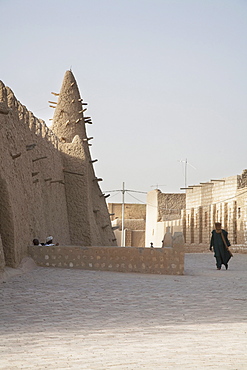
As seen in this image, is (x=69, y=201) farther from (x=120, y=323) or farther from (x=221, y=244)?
(x=120, y=323)

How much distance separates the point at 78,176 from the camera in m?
22.4

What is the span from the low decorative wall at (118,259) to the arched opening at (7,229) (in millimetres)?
1255

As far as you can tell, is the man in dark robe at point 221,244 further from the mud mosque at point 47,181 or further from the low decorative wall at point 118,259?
the mud mosque at point 47,181

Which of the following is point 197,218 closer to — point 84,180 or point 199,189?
point 199,189

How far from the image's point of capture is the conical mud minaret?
22.1 m

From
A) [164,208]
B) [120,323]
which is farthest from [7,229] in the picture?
[164,208]

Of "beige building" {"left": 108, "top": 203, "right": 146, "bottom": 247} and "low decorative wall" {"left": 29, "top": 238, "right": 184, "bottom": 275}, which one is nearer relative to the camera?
"low decorative wall" {"left": 29, "top": 238, "right": 184, "bottom": 275}

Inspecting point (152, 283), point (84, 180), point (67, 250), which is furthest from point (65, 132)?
point (152, 283)

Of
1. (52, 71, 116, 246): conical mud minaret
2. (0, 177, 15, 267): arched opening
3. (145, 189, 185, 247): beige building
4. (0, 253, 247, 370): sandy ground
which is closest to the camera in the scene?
(0, 253, 247, 370): sandy ground

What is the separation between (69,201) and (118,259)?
8.37 meters

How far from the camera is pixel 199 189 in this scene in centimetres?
3766

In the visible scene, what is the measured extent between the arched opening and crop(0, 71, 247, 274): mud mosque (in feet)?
0.07

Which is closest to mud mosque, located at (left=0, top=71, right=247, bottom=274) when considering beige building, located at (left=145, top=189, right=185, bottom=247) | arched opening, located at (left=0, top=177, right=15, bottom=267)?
arched opening, located at (left=0, top=177, right=15, bottom=267)

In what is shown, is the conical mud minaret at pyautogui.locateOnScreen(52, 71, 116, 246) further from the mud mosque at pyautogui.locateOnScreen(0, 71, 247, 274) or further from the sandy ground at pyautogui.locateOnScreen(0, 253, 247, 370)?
the sandy ground at pyautogui.locateOnScreen(0, 253, 247, 370)
